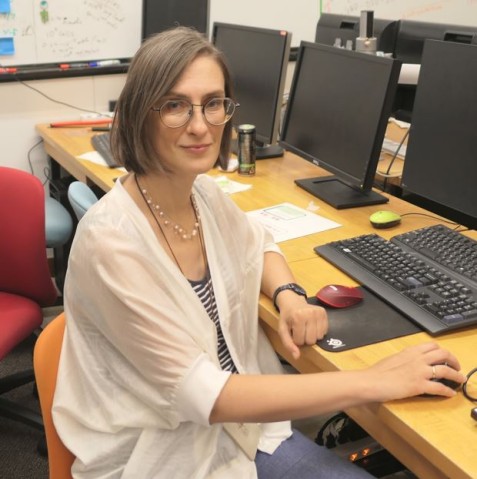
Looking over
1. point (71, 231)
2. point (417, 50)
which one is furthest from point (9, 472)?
point (417, 50)

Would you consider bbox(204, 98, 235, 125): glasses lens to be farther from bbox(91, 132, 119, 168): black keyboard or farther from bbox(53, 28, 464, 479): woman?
bbox(91, 132, 119, 168): black keyboard

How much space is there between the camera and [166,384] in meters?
1.10

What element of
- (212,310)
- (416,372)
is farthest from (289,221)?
(416,372)

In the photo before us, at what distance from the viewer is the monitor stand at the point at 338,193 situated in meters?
1.96

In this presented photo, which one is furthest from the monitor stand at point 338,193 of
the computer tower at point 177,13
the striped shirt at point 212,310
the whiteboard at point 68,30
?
the whiteboard at point 68,30

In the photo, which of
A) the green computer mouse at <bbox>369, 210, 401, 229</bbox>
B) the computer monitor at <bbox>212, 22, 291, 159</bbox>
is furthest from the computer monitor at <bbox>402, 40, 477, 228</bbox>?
the computer monitor at <bbox>212, 22, 291, 159</bbox>

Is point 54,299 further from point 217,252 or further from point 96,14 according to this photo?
point 96,14

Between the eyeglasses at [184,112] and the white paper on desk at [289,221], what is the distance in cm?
53

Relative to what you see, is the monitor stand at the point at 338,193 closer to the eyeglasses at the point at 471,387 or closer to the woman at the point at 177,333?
the woman at the point at 177,333

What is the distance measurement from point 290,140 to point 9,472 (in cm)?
136

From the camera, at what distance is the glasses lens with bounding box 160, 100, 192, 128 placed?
121 cm

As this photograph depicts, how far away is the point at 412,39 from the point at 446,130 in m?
0.88

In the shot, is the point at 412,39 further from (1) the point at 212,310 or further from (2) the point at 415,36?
(1) the point at 212,310

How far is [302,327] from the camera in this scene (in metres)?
1.26
